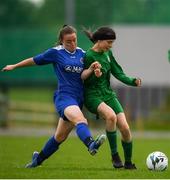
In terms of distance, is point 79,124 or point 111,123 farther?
point 111,123

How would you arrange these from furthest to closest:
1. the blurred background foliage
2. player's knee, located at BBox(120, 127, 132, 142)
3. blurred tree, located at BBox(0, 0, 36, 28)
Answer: blurred tree, located at BBox(0, 0, 36, 28) → the blurred background foliage → player's knee, located at BBox(120, 127, 132, 142)

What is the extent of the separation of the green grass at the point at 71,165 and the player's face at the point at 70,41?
5.93 feet

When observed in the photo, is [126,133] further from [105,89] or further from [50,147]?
[50,147]

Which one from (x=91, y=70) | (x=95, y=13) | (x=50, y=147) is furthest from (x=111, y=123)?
(x=95, y=13)

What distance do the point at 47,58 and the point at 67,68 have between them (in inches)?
16.1

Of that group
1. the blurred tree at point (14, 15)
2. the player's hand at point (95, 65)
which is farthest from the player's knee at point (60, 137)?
the blurred tree at point (14, 15)

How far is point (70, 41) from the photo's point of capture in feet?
43.6

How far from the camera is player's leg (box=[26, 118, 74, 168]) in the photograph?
13.4 meters

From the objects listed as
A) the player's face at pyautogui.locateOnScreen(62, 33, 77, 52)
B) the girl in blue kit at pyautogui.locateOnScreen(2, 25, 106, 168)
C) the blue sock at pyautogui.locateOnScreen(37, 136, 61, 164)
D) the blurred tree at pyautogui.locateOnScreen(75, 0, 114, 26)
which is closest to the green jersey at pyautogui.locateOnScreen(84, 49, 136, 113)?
the girl in blue kit at pyautogui.locateOnScreen(2, 25, 106, 168)

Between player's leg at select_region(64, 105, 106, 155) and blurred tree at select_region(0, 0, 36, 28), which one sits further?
blurred tree at select_region(0, 0, 36, 28)

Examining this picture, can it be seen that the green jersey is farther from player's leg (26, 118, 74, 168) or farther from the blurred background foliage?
the blurred background foliage

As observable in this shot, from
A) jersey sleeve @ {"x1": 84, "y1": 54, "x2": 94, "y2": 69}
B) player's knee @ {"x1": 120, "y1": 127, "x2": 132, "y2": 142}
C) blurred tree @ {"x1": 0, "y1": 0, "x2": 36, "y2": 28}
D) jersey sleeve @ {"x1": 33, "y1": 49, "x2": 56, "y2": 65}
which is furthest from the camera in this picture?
blurred tree @ {"x1": 0, "y1": 0, "x2": 36, "y2": 28}

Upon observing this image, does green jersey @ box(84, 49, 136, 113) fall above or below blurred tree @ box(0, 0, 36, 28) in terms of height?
below

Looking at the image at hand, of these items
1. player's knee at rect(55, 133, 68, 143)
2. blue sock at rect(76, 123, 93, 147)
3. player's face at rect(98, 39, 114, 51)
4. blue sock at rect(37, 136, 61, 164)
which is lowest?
blue sock at rect(37, 136, 61, 164)
